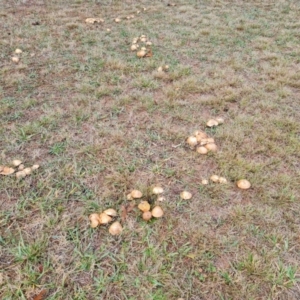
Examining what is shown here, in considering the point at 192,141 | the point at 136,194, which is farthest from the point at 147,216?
the point at 192,141

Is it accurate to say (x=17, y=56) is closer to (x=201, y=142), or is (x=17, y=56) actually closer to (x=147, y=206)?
(x=201, y=142)

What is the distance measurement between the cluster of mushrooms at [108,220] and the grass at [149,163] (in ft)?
0.16

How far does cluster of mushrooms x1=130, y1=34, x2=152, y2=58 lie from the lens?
4.15 metres

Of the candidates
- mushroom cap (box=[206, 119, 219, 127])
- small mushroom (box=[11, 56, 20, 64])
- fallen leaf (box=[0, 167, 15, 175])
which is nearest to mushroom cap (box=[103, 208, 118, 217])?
fallen leaf (box=[0, 167, 15, 175])

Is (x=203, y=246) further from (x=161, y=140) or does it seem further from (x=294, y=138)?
(x=294, y=138)

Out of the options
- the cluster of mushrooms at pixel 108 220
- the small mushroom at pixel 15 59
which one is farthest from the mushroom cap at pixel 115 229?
the small mushroom at pixel 15 59

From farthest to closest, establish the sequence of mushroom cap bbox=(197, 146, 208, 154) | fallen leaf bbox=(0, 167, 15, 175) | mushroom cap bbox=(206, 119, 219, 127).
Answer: mushroom cap bbox=(206, 119, 219, 127), mushroom cap bbox=(197, 146, 208, 154), fallen leaf bbox=(0, 167, 15, 175)

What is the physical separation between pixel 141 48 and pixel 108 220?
2.96m

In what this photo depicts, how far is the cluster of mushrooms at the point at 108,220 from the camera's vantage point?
1959 millimetres

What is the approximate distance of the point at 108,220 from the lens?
6.63 ft

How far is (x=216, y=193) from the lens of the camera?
2268 millimetres

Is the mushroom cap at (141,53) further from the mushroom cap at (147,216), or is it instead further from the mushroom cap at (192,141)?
the mushroom cap at (147,216)

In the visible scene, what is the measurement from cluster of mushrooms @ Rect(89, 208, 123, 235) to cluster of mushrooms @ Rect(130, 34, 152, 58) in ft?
8.84

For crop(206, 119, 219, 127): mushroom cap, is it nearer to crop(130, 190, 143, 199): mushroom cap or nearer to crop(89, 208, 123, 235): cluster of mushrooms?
crop(130, 190, 143, 199): mushroom cap
